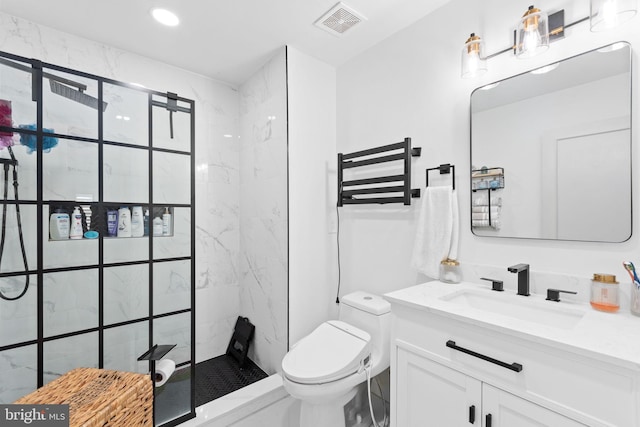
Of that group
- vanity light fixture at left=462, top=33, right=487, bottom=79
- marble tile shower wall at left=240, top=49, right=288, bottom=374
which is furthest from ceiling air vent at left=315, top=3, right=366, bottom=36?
vanity light fixture at left=462, top=33, right=487, bottom=79

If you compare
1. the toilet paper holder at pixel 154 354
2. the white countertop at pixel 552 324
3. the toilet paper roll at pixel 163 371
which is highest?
the white countertop at pixel 552 324

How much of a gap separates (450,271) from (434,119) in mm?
865

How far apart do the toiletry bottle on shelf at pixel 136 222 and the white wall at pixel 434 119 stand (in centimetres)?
134

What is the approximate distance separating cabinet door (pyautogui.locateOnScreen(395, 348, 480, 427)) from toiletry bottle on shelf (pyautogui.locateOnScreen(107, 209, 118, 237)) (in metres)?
1.52

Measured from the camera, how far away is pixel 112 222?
1476 mm

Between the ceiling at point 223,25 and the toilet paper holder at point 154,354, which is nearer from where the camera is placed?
the toilet paper holder at point 154,354

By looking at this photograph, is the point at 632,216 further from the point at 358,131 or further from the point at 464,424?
the point at 358,131

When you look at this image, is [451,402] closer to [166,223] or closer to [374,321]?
[374,321]

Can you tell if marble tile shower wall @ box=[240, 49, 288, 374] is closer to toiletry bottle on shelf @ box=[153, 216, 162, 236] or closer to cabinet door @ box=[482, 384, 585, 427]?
toiletry bottle on shelf @ box=[153, 216, 162, 236]

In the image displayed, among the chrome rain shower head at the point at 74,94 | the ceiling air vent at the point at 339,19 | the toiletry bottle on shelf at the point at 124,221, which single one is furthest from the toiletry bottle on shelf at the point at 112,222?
the ceiling air vent at the point at 339,19

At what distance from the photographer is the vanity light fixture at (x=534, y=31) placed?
119cm

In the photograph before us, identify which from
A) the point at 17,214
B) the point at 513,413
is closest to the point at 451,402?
the point at 513,413

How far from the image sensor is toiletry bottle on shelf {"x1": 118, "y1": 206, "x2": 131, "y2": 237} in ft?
4.91

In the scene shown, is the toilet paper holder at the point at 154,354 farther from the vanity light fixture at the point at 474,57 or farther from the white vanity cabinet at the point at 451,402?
the vanity light fixture at the point at 474,57
